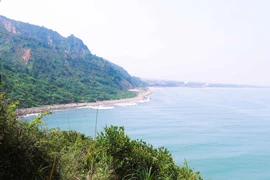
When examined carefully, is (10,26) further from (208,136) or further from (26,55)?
(208,136)

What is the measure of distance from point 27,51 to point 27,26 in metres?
34.0

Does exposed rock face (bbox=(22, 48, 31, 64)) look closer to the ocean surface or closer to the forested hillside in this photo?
the forested hillside

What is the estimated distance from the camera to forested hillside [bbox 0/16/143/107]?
3322 cm

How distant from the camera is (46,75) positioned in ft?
150

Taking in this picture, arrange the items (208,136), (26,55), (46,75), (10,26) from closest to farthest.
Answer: (208,136)
(46,75)
(26,55)
(10,26)

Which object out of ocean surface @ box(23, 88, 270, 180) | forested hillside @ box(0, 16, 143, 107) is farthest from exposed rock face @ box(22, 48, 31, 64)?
ocean surface @ box(23, 88, 270, 180)

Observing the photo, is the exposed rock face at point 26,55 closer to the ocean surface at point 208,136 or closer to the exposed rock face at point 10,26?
the ocean surface at point 208,136

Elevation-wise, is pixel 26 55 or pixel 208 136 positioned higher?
pixel 26 55

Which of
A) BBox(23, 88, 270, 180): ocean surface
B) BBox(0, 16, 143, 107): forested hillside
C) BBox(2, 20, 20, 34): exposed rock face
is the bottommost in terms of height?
BBox(23, 88, 270, 180): ocean surface

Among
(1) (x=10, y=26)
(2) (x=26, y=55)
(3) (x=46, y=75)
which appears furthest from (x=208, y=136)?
(1) (x=10, y=26)

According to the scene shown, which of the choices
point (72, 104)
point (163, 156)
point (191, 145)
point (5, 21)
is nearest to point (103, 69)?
point (5, 21)

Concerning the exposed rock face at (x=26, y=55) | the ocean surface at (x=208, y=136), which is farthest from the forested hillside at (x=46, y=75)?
the ocean surface at (x=208, y=136)

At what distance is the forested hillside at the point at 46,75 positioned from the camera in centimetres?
3322

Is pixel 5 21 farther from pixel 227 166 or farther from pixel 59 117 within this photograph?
pixel 227 166
